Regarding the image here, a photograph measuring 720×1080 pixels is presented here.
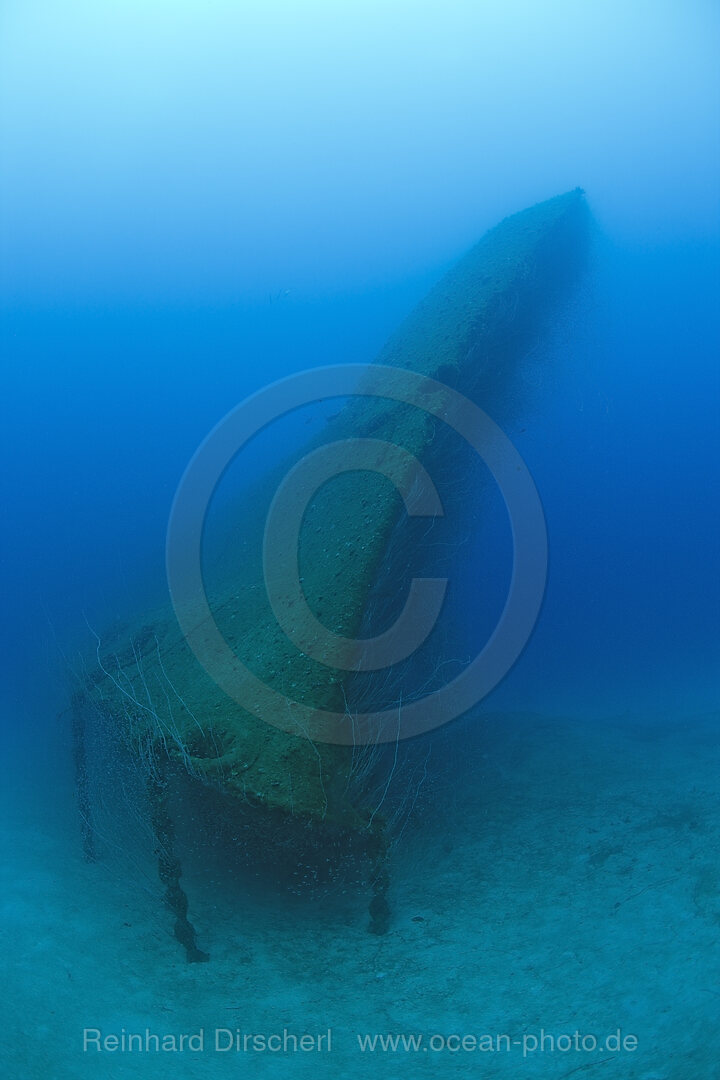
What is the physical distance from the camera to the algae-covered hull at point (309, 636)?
4.82 metres

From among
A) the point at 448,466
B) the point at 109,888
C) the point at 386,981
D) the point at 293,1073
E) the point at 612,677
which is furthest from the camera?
the point at 612,677

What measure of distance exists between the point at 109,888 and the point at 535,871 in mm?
4787

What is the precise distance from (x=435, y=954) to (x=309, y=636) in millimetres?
2971

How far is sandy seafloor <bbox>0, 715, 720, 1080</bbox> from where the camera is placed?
12.3 ft

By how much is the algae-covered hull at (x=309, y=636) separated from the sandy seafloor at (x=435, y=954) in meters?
1.25

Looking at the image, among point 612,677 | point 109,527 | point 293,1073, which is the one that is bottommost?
point 293,1073

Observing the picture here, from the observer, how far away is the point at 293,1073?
378 centimetres

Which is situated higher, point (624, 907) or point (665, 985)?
point (624, 907)

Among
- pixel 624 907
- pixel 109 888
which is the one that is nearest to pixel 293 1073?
pixel 624 907

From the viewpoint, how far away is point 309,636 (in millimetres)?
5320

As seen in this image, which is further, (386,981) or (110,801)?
(110,801)

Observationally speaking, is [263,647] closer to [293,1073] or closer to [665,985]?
[293,1073]

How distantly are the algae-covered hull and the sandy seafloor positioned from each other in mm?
1248

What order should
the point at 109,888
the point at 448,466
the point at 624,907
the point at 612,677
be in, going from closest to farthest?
the point at 624,907 < the point at 109,888 < the point at 448,466 < the point at 612,677
